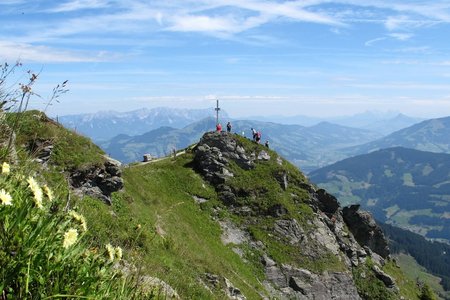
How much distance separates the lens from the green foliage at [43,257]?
3.96 metres

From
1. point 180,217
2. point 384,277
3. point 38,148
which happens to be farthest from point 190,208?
point 38,148

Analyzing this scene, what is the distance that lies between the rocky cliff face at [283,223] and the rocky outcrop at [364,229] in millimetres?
268

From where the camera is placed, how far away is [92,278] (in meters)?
4.41

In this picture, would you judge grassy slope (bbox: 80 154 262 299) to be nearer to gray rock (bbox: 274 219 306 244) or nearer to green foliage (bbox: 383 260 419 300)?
gray rock (bbox: 274 219 306 244)

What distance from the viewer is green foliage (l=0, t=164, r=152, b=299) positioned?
396 cm

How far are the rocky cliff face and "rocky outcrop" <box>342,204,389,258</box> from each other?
0.27 m

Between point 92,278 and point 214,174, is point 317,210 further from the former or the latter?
point 92,278

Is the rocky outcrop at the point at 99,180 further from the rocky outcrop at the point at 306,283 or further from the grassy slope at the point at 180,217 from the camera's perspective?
the rocky outcrop at the point at 306,283

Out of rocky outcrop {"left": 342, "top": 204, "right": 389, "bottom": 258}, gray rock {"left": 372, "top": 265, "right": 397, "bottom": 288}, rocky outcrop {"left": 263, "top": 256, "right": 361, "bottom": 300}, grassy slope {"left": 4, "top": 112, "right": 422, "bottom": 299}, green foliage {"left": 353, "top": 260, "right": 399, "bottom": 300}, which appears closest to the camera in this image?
grassy slope {"left": 4, "top": 112, "right": 422, "bottom": 299}

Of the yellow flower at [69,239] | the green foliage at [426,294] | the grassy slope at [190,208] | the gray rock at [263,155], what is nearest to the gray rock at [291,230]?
the grassy slope at [190,208]

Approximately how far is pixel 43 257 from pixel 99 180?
27.4m

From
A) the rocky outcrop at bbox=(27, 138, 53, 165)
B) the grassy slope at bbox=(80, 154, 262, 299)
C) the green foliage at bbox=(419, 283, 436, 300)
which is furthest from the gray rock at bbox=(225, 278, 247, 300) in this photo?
the green foliage at bbox=(419, 283, 436, 300)

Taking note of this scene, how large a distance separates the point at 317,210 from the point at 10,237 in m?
51.2

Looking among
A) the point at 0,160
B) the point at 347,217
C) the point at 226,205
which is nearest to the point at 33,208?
the point at 0,160
